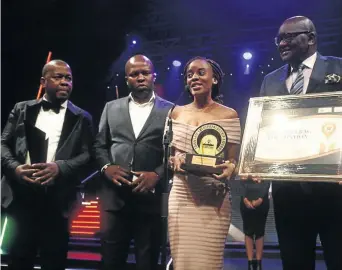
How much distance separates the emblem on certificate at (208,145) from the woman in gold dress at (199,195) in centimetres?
5

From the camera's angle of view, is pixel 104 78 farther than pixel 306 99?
Yes

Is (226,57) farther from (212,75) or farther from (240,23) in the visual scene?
(212,75)

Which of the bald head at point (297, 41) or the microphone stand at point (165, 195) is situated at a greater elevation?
the bald head at point (297, 41)

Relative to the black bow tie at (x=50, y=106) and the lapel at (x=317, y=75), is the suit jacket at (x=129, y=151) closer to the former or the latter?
the black bow tie at (x=50, y=106)

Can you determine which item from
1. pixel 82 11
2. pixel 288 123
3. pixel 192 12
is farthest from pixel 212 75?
pixel 192 12

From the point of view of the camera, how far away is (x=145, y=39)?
9156 mm

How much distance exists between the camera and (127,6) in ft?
25.4

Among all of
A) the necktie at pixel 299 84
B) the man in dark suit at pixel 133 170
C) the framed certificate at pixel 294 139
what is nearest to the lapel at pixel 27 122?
the man in dark suit at pixel 133 170

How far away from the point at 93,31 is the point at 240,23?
109 inches

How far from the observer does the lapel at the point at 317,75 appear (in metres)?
2.42

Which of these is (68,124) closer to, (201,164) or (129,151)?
(129,151)

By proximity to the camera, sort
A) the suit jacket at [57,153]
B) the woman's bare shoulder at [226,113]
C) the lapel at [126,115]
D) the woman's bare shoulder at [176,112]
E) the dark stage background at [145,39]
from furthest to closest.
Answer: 1. the dark stage background at [145,39]
2. the suit jacket at [57,153]
3. the lapel at [126,115]
4. the woman's bare shoulder at [176,112]
5. the woman's bare shoulder at [226,113]

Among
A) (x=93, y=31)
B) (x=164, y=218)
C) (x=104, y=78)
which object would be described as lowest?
(x=164, y=218)

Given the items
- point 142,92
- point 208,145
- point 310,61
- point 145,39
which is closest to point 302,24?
point 310,61
